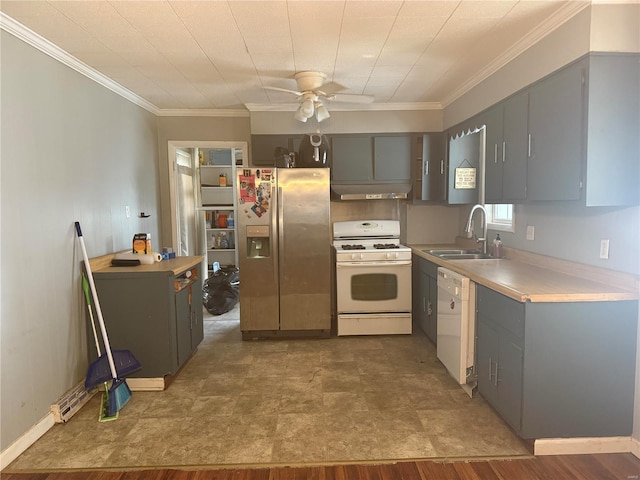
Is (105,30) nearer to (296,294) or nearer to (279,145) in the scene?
(279,145)

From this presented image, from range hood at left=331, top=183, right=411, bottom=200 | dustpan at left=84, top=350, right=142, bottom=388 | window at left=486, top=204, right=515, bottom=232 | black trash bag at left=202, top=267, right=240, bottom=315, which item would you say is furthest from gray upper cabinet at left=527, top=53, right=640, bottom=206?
black trash bag at left=202, top=267, right=240, bottom=315

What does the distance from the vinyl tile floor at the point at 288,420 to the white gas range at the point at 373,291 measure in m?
0.54

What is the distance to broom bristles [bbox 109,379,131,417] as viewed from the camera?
8.43 feet

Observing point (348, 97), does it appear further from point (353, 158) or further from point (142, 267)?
point (142, 267)

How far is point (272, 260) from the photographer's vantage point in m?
3.91

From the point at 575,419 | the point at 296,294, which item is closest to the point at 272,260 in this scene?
the point at 296,294

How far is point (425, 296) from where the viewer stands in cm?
381

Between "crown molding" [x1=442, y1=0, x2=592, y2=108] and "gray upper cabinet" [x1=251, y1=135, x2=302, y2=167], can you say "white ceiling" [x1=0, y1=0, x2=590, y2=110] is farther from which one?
"gray upper cabinet" [x1=251, y1=135, x2=302, y2=167]

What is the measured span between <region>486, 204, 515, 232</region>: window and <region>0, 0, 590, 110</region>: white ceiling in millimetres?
1140

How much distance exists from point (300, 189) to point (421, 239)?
1.65 metres

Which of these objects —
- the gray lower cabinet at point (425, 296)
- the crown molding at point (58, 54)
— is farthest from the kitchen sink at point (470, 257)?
the crown molding at point (58, 54)

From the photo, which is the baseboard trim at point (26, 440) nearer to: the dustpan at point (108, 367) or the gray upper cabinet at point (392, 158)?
the dustpan at point (108, 367)

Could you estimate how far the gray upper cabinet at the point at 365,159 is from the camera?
4297mm

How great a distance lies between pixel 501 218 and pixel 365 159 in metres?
1.53
